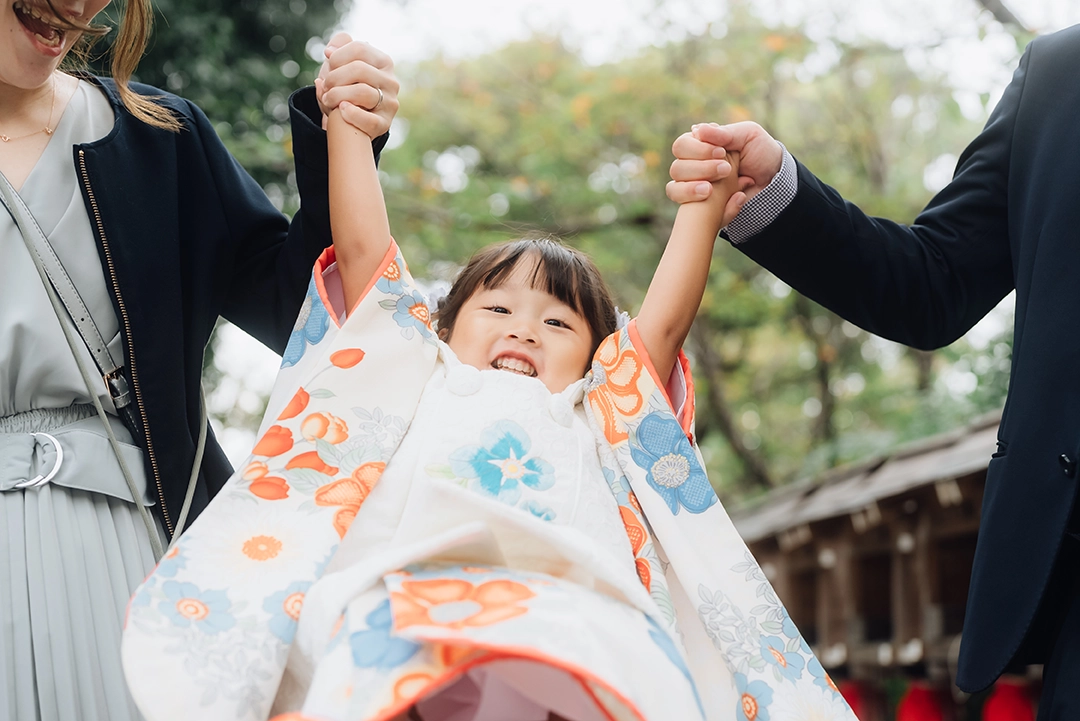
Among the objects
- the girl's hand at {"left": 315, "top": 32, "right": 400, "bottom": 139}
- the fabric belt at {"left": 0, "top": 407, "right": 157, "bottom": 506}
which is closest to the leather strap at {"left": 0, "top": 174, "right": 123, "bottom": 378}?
the fabric belt at {"left": 0, "top": 407, "right": 157, "bottom": 506}

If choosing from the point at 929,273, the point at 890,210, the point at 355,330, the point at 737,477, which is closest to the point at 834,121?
the point at 890,210

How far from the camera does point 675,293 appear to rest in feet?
7.58

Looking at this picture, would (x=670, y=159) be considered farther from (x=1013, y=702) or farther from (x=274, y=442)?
(x=274, y=442)

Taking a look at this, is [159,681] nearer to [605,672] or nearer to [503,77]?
[605,672]

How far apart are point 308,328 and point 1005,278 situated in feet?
5.42

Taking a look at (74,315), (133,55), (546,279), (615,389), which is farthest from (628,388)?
(133,55)

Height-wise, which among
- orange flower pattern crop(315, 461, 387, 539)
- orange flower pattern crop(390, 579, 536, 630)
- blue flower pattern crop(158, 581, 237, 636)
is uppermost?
orange flower pattern crop(390, 579, 536, 630)

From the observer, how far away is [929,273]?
2549mm

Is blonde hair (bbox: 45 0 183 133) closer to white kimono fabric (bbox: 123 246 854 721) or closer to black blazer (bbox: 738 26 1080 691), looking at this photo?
white kimono fabric (bbox: 123 246 854 721)

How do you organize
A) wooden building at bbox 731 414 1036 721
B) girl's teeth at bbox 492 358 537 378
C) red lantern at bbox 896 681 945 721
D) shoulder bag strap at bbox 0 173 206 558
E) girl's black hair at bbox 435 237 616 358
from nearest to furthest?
shoulder bag strap at bbox 0 173 206 558, girl's teeth at bbox 492 358 537 378, girl's black hair at bbox 435 237 616 358, wooden building at bbox 731 414 1036 721, red lantern at bbox 896 681 945 721

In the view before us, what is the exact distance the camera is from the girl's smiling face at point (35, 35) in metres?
1.95

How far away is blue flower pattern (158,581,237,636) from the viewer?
1787mm

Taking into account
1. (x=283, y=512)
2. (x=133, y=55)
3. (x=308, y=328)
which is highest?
(x=133, y=55)

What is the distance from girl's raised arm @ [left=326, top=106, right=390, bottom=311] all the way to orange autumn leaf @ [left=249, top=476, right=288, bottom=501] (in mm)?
428
